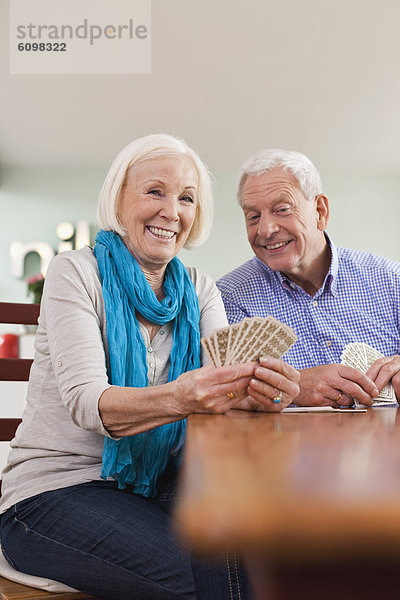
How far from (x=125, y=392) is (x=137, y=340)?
0.99ft

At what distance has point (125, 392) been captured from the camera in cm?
118

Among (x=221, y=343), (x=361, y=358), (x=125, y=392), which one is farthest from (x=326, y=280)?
(x=125, y=392)

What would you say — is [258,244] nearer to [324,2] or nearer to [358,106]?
[324,2]

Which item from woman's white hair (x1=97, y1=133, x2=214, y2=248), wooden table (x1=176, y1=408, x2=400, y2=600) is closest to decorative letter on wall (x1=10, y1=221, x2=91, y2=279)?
woman's white hair (x1=97, y1=133, x2=214, y2=248)

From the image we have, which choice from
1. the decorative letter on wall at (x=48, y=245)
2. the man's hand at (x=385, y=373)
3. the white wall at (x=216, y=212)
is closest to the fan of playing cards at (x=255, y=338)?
the man's hand at (x=385, y=373)

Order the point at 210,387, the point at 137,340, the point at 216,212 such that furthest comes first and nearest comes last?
1. the point at 216,212
2. the point at 137,340
3. the point at 210,387

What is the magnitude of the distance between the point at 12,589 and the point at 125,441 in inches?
13.6

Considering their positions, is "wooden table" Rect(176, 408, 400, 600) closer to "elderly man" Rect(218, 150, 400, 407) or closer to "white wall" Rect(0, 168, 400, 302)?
"elderly man" Rect(218, 150, 400, 407)

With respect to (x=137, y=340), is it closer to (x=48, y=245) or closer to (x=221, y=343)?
(x=221, y=343)

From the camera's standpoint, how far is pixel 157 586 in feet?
3.73
